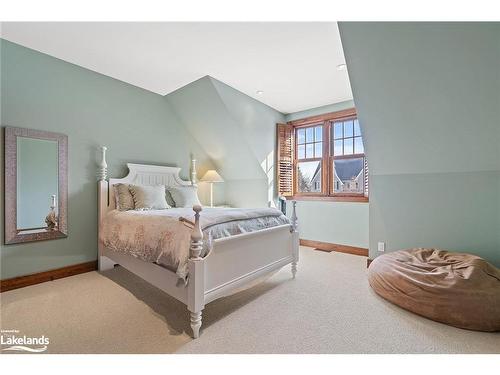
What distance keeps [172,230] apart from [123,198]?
150cm

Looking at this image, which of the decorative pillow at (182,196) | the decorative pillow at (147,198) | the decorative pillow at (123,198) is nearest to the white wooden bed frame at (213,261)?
the decorative pillow at (123,198)

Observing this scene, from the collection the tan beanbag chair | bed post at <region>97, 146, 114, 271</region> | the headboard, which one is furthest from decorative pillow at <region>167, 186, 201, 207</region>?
the tan beanbag chair

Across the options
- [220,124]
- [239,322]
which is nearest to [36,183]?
[220,124]

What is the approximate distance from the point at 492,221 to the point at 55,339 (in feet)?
12.8

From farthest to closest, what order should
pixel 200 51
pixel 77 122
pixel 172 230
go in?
pixel 77 122, pixel 200 51, pixel 172 230

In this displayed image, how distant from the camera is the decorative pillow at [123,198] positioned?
9.70 feet

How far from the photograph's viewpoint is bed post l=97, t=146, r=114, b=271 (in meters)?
2.98

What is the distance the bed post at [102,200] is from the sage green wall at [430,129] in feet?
10.1

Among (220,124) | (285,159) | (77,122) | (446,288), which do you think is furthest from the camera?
(285,159)

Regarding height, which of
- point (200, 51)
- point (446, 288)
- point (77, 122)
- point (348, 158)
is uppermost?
point (200, 51)

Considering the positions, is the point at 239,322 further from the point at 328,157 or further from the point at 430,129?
the point at 328,157

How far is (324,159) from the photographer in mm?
4180

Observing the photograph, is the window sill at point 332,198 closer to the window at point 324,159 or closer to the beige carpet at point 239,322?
the window at point 324,159

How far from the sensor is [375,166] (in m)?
2.92
